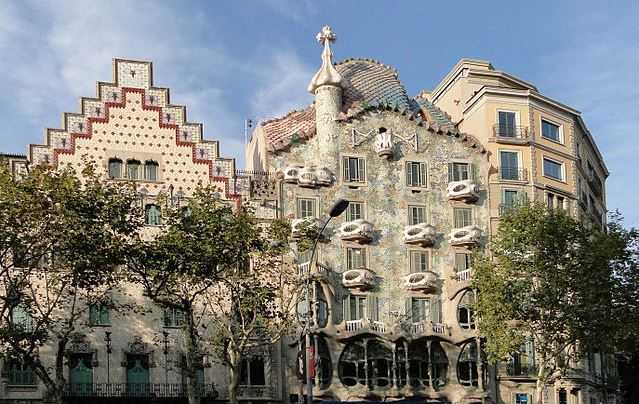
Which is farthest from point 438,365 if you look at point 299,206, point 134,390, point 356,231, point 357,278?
point 134,390

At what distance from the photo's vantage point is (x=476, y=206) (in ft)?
211

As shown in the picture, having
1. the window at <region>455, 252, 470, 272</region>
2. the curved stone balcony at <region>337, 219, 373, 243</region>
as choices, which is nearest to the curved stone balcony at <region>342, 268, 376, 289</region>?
the curved stone balcony at <region>337, 219, 373, 243</region>

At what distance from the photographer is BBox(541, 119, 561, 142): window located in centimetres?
6756

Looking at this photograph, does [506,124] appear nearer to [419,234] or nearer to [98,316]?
[419,234]

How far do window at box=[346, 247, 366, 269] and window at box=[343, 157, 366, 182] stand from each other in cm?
409

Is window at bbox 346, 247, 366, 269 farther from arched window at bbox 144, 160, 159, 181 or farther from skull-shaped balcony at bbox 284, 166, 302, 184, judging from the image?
arched window at bbox 144, 160, 159, 181

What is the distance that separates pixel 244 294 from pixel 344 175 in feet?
49.1

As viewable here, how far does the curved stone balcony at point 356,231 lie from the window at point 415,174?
439 centimetres

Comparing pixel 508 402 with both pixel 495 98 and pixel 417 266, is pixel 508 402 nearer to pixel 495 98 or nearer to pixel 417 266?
pixel 417 266

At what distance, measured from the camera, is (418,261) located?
62406mm

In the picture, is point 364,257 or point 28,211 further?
point 364,257

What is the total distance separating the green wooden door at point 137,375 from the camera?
5506cm

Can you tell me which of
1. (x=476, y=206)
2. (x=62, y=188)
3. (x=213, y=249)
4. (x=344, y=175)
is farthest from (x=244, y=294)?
(x=476, y=206)

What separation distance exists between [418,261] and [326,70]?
12161mm
